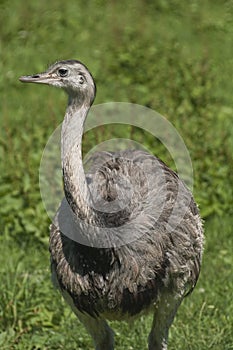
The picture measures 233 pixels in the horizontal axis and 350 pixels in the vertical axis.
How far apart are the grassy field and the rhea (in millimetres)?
716

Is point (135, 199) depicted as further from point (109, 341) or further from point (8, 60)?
point (8, 60)

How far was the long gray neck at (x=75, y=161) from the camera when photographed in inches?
165

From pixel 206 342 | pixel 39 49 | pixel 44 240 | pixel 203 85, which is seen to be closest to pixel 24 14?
pixel 39 49

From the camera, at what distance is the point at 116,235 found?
4562 millimetres

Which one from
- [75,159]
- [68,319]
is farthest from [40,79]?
[68,319]

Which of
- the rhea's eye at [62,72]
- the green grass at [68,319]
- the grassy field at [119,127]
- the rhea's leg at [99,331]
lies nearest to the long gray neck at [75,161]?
the rhea's eye at [62,72]

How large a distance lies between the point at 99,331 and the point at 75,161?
1.31 metres

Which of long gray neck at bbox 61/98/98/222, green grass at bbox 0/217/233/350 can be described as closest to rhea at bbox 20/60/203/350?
long gray neck at bbox 61/98/98/222

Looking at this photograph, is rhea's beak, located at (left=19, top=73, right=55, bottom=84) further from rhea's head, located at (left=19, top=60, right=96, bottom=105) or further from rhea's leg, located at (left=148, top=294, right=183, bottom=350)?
rhea's leg, located at (left=148, top=294, right=183, bottom=350)

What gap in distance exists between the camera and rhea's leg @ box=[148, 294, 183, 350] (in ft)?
16.3

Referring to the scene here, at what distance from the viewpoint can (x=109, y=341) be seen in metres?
5.17

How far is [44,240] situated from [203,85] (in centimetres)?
261

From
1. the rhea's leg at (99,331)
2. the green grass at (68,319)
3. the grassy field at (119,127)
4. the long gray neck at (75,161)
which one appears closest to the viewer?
the long gray neck at (75,161)

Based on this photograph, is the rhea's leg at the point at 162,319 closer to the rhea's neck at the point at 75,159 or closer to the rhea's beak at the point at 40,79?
the rhea's neck at the point at 75,159
